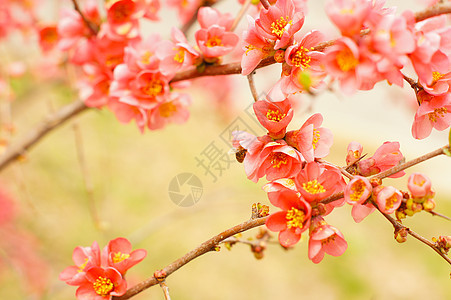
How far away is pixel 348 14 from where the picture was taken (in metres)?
0.23

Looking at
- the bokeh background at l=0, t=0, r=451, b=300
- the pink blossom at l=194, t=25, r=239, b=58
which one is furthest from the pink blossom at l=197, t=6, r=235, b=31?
the bokeh background at l=0, t=0, r=451, b=300

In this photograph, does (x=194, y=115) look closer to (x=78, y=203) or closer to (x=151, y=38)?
(x=78, y=203)

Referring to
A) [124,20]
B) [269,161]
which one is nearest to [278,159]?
[269,161]

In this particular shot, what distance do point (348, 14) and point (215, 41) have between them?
0.20 metres

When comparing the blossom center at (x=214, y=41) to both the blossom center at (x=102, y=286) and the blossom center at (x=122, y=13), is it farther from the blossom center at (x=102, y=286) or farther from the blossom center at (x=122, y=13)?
the blossom center at (x=102, y=286)

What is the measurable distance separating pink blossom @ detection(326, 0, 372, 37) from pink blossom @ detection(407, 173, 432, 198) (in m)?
0.10

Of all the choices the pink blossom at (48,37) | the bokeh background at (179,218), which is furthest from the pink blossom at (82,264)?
the bokeh background at (179,218)

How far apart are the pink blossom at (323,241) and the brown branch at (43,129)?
48 cm

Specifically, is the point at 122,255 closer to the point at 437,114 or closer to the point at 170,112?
the point at 170,112

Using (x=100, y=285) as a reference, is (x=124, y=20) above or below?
above

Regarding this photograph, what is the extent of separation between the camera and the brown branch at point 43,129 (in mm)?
649

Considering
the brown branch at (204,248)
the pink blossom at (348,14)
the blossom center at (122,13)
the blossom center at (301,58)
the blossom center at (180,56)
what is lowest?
the brown branch at (204,248)

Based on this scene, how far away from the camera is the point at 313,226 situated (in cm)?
28

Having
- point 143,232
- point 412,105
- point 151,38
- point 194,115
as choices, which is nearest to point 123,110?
point 151,38
